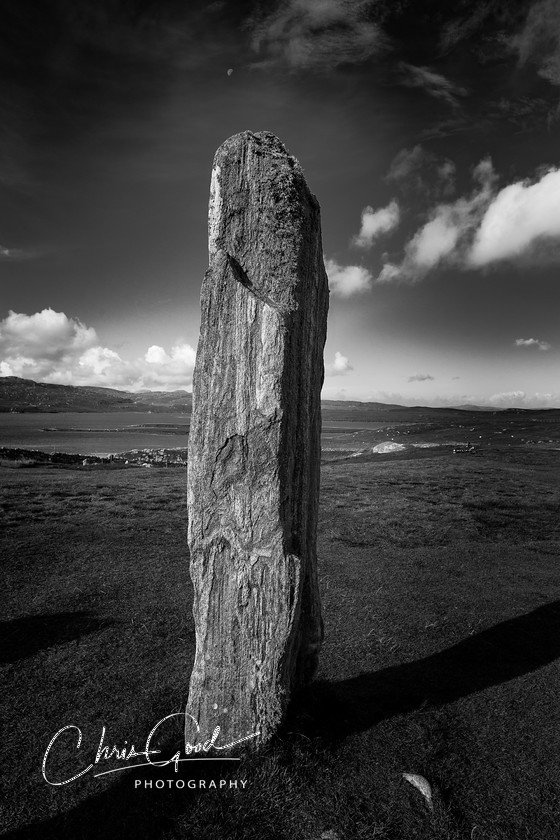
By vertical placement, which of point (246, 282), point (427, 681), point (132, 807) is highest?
point (246, 282)

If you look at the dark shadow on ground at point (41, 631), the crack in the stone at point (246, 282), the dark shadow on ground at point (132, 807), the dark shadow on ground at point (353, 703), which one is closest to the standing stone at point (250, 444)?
the crack in the stone at point (246, 282)

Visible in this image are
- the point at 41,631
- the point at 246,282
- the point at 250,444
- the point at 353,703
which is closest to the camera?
the point at 250,444

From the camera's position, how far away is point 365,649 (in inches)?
302

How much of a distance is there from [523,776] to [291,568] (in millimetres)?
3461

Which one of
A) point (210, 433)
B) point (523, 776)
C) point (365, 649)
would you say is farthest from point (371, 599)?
point (210, 433)

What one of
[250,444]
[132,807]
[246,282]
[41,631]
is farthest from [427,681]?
[41,631]

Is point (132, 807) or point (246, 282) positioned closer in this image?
point (132, 807)

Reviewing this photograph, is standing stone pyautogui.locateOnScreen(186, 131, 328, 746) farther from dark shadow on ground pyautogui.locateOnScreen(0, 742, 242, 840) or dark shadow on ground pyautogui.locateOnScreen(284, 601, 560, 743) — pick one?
dark shadow on ground pyautogui.locateOnScreen(284, 601, 560, 743)

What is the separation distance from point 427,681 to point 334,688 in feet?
4.73

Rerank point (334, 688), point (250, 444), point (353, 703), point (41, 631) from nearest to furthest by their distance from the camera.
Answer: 1. point (250, 444)
2. point (353, 703)
3. point (334, 688)
4. point (41, 631)

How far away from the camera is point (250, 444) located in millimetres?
5062

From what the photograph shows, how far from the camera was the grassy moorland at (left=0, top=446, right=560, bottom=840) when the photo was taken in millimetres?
4461

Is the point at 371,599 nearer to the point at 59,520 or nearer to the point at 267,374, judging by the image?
the point at 267,374

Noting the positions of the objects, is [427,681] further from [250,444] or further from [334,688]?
[250,444]
